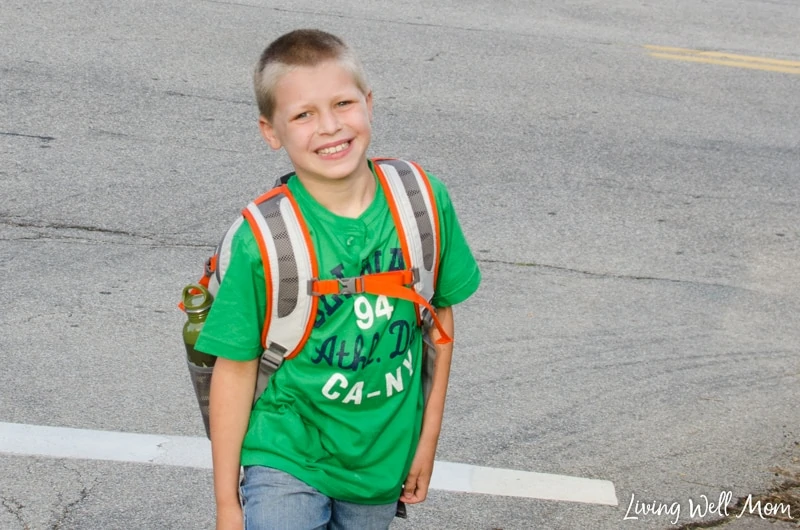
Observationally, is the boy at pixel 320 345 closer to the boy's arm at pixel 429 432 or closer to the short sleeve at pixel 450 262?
the short sleeve at pixel 450 262

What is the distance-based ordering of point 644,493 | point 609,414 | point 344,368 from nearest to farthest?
point 344,368 < point 644,493 < point 609,414

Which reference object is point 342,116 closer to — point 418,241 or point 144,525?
point 418,241

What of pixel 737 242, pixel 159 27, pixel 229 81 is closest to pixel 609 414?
pixel 737 242

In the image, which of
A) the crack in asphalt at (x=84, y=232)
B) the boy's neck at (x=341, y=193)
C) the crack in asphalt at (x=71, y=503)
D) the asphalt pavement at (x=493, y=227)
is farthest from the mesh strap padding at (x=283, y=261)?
the crack in asphalt at (x=84, y=232)

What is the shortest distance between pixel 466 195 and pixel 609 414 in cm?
242

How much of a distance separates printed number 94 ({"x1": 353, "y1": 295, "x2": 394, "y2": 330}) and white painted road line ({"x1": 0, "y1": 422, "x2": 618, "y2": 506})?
1930mm

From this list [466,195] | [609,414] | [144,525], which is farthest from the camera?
[466,195]

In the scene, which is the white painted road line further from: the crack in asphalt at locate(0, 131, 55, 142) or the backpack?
the crack in asphalt at locate(0, 131, 55, 142)

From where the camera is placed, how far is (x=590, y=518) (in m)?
4.32

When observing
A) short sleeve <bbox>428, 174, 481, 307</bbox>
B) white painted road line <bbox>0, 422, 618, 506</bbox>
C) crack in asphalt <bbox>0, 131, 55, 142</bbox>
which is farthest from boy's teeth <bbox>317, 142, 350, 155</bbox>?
crack in asphalt <bbox>0, 131, 55, 142</bbox>

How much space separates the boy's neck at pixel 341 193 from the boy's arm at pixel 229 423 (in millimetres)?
400

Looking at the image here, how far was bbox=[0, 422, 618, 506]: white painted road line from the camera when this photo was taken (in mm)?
4449

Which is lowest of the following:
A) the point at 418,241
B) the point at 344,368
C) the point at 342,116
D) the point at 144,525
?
the point at 144,525

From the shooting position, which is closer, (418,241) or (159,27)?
(418,241)
